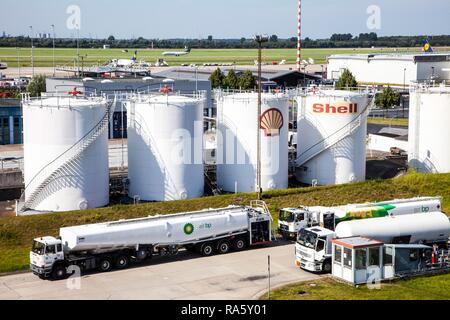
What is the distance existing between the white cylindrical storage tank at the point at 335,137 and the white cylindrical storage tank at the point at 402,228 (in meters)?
15.4

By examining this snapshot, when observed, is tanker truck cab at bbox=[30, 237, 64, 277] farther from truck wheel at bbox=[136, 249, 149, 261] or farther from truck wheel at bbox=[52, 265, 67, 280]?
truck wheel at bbox=[136, 249, 149, 261]

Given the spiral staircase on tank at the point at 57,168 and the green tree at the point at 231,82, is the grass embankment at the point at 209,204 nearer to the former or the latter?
the spiral staircase on tank at the point at 57,168

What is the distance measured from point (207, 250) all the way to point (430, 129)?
2385 cm

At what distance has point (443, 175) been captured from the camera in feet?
156

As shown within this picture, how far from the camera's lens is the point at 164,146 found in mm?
42000

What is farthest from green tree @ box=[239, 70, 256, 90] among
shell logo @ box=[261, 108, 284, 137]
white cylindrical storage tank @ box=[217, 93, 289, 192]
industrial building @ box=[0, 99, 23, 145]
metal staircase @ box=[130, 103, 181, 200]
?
metal staircase @ box=[130, 103, 181, 200]

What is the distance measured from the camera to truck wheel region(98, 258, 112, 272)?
29578mm

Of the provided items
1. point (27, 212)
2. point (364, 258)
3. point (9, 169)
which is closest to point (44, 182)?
point (27, 212)

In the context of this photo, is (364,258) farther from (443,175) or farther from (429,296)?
(443,175)

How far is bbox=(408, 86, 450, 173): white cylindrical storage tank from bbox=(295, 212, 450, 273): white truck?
1791cm

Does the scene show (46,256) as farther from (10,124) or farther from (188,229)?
(10,124)

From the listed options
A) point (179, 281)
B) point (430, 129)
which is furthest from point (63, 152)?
point (430, 129)
